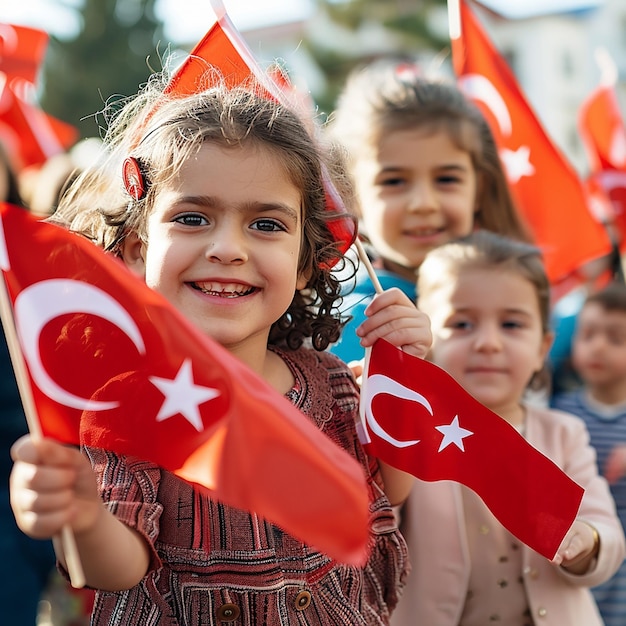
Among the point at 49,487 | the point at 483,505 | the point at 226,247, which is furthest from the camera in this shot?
the point at 483,505

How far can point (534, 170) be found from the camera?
169 inches

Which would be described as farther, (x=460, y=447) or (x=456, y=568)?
(x=456, y=568)

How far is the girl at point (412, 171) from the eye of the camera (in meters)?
3.49

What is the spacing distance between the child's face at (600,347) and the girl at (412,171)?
Answer: 0.72 meters

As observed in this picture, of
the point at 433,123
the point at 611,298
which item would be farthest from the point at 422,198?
the point at 611,298

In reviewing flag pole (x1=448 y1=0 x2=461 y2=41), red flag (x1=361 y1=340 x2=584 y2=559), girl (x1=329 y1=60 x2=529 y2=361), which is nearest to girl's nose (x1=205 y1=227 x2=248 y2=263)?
red flag (x1=361 y1=340 x2=584 y2=559)

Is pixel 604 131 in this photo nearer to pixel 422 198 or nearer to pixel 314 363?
pixel 422 198

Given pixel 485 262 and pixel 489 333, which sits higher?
pixel 485 262

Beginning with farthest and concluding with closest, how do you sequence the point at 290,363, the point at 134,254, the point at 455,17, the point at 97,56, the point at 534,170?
the point at 97,56
the point at 534,170
the point at 455,17
the point at 290,363
the point at 134,254

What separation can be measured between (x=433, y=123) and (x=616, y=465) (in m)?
1.37

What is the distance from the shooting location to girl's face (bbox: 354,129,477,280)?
3.49 meters

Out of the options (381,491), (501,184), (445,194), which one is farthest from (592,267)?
(381,491)

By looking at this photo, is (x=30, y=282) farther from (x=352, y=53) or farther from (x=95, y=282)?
(x=352, y=53)

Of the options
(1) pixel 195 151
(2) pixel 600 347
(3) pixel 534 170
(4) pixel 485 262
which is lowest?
(1) pixel 195 151
